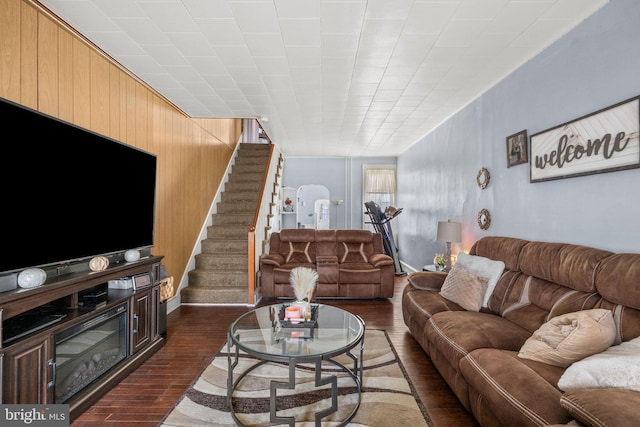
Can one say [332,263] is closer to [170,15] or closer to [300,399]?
[300,399]

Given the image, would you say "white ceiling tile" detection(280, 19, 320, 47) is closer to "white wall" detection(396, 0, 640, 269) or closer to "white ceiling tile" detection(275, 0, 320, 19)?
"white ceiling tile" detection(275, 0, 320, 19)

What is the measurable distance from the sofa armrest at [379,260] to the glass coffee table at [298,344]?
198 centimetres

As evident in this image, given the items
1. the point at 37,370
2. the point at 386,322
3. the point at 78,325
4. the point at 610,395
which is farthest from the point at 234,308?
the point at 610,395

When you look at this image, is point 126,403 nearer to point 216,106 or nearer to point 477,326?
point 477,326

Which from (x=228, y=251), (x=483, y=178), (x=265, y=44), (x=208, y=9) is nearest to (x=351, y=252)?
(x=228, y=251)

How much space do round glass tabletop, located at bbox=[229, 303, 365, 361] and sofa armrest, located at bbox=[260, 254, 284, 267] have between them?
1801 millimetres

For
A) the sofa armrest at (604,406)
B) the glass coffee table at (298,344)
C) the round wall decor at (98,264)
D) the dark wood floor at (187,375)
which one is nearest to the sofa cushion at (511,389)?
the sofa armrest at (604,406)

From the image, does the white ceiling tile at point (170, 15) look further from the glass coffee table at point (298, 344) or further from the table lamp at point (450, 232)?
the table lamp at point (450, 232)

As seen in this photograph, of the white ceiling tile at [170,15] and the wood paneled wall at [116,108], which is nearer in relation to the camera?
the wood paneled wall at [116,108]

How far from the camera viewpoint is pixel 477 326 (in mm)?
2145

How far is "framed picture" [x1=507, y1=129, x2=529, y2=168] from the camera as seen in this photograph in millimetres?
2937

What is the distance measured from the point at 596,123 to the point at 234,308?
404 centimetres

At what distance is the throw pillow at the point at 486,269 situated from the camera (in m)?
2.69

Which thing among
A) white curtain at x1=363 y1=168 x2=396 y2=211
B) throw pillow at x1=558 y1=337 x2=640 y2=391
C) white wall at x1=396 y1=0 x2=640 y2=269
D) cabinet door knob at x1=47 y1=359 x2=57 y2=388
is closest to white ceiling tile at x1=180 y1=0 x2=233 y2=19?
cabinet door knob at x1=47 y1=359 x2=57 y2=388
